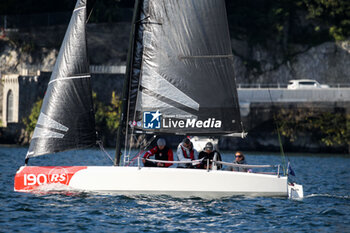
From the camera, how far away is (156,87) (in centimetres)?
2022

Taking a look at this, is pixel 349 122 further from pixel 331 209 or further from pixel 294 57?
pixel 331 209

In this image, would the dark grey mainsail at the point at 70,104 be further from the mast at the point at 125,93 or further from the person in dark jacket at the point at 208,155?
the person in dark jacket at the point at 208,155

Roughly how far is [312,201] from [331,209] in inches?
65.7

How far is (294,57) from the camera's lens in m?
70.4

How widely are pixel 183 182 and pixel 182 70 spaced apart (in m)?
3.58

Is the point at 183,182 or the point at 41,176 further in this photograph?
the point at 41,176

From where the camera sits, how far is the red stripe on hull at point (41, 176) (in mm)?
20016

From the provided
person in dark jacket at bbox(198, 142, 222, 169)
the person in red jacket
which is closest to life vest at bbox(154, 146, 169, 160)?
the person in red jacket

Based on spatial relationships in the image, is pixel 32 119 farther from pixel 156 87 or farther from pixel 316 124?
pixel 156 87

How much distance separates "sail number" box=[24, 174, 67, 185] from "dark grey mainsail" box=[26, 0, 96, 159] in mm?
710

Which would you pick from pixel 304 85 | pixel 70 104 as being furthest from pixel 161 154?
→ pixel 304 85

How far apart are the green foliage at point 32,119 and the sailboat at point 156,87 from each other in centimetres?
3893

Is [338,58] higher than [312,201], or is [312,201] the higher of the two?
[338,58]

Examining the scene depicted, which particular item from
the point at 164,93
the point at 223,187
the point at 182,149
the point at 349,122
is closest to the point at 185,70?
the point at 164,93
